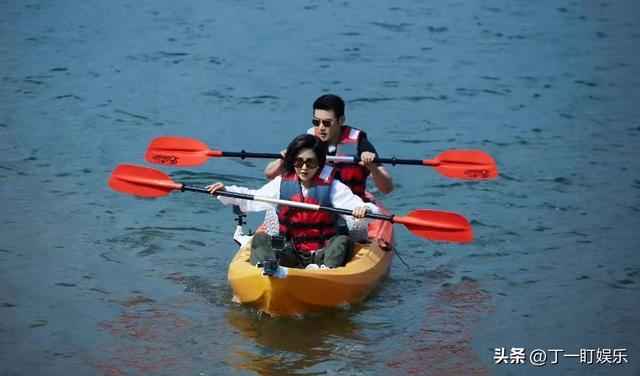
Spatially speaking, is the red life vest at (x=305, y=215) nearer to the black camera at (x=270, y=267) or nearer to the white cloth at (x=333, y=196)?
the white cloth at (x=333, y=196)

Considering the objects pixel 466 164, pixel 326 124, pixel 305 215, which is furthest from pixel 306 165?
pixel 466 164

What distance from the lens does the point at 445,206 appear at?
10.3 metres

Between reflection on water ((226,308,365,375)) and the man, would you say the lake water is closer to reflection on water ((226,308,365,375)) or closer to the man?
reflection on water ((226,308,365,375))

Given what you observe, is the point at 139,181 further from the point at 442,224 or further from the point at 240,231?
the point at 442,224

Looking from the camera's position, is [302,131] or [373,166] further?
[302,131]

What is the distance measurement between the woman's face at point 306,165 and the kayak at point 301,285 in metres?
0.63

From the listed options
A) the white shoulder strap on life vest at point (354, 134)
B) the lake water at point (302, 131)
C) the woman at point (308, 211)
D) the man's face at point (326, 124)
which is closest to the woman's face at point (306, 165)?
the woman at point (308, 211)

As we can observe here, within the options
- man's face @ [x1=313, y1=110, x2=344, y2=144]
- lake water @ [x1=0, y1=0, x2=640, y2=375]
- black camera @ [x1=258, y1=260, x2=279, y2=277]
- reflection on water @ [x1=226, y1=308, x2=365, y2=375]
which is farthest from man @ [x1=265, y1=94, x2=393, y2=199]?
black camera @ [x1=258, y1=260, x2=279, y2=277]

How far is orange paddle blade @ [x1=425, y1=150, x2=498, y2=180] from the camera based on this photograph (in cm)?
879

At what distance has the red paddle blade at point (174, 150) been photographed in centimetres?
902

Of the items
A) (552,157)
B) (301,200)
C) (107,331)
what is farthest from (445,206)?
(107,331)

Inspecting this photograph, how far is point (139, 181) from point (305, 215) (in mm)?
1397

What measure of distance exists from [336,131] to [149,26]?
772 cm

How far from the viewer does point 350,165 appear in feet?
27.4
